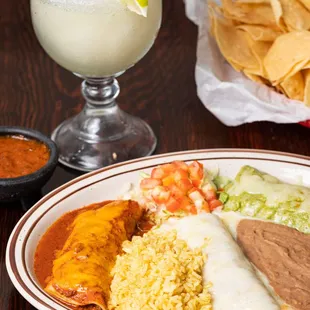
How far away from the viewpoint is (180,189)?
262 cm

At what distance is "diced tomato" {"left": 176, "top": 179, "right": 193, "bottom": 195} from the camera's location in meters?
2.61

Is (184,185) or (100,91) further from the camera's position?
(100,91)

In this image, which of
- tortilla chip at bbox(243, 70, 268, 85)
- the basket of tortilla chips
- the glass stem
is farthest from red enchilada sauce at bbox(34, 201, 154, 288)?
tortilla chip at bbox(243, 70, 268, 85)

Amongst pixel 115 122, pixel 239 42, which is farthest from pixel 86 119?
pixel 239 42

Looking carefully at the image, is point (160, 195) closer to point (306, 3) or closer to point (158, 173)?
point (158, 173)

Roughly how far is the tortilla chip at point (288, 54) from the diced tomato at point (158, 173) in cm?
71

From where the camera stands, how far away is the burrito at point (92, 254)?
7.09 feet

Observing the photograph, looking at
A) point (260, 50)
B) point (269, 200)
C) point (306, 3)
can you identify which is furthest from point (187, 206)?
point (306, 3)

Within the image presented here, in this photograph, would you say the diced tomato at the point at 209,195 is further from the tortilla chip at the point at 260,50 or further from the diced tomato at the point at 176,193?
the tortilla chip at the point at 260,50

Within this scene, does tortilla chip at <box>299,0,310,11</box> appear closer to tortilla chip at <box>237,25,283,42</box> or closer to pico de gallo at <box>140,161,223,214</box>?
tortilla chip at <box>237,25,283,42</box>

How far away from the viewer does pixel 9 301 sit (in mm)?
2340

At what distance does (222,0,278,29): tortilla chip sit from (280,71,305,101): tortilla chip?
25 centimetres

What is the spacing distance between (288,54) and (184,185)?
0.75 metres

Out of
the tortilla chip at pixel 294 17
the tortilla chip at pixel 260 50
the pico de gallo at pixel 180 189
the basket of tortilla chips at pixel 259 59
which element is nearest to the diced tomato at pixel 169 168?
the pico de gallo at pixel 180 189
